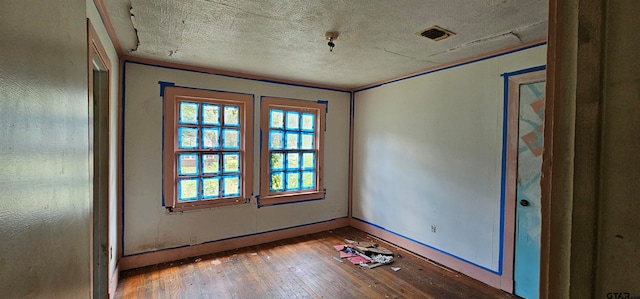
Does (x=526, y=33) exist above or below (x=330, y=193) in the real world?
above

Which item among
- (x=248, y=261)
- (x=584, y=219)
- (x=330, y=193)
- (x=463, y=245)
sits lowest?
(x=248, y=261)

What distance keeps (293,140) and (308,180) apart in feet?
2.28

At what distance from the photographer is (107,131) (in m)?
2.35

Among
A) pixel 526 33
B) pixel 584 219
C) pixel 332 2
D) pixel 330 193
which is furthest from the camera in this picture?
pixel 330 193

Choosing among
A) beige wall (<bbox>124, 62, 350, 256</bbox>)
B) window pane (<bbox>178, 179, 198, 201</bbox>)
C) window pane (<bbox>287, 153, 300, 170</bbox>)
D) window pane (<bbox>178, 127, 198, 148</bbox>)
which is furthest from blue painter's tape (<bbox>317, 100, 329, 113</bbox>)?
window pane (<bbox>178, 179, 198, 201</bbox>)

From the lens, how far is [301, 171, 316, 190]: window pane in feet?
14.7

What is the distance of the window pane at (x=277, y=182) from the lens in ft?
13.6

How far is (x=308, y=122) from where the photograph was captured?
177 inches

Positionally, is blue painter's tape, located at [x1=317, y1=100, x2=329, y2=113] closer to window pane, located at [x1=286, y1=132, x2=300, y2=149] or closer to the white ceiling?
window pane, located at [x1=286, y1=132, x2=300, y2=149]

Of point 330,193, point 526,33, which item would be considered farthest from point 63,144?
point 330,193

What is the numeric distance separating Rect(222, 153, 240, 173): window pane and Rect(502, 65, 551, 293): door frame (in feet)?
10.3

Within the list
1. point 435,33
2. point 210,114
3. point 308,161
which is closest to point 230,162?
point 210,114

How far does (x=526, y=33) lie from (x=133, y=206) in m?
4.20

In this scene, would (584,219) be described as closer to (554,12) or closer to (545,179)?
(545,179)
